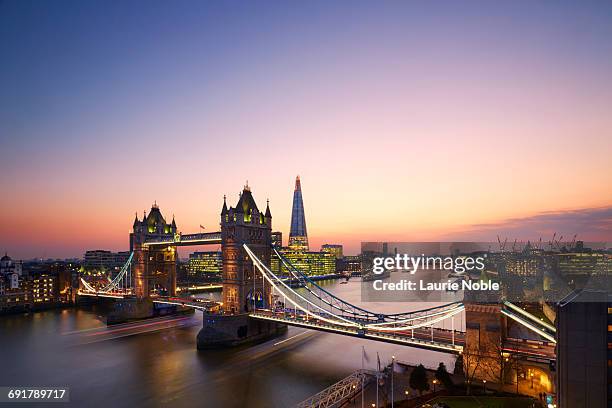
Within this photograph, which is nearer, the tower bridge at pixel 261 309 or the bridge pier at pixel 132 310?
the tower bridge at pixel 261 309

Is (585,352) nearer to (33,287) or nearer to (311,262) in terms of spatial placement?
(33,287)

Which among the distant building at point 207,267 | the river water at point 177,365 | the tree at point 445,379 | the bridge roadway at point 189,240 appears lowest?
the distant building at point 207,267

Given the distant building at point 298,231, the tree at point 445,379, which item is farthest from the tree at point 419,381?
the distant building at point 298,231

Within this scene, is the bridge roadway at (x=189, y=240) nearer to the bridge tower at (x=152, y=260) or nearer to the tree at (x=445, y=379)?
the bridge tower at (x=152, y=260)

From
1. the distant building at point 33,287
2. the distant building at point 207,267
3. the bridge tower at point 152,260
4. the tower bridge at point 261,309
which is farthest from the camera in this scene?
the distant building at point 207,267

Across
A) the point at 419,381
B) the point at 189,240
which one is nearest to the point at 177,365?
the point at 189,240

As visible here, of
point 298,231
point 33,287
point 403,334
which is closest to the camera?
point 403,334

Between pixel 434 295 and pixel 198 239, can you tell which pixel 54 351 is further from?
pixel 434 295
